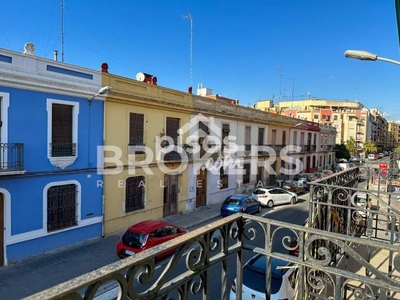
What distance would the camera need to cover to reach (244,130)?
75.4 ft

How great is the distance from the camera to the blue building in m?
9.69

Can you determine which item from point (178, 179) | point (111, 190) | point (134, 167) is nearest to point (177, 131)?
point (178, 179)

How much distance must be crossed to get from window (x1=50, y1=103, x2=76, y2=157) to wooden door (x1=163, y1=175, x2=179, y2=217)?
5.88 m

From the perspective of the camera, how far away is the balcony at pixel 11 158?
371 inches

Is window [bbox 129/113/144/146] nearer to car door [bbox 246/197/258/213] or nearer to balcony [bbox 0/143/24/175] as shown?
balcony [bbox 0/143/24/175]

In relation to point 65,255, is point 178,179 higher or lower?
higher

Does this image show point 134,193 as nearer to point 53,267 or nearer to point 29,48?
point 53,267

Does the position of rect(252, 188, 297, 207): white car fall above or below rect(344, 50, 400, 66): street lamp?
below

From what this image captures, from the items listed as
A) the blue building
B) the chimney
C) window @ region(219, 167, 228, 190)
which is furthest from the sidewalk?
window @ region(219, 167, 228, 190)

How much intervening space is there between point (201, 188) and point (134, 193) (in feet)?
18.9

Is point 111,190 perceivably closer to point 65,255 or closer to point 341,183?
point 65,255

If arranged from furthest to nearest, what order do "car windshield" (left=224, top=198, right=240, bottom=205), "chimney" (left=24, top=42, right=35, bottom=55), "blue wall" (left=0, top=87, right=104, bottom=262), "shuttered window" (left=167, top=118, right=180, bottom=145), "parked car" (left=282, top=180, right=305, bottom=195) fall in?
"parked car" (left=282, top=180, right=305, bottom=195) → "car windshield" (left=224, top=198, right=240, bottom=205) → "shuttered window" (left=167, top=118, right=180, bottom=145) → "chimney" (left=24, top=42, right=35, bottom=55) → "blue wall" (left=0, top=87, right=104, bottom=262)

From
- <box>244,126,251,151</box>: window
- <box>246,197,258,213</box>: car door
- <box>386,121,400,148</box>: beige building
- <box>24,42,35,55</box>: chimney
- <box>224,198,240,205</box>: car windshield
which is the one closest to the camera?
<box>24,42,35,55</box>: chimney

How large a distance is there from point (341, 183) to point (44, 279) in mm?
8893
